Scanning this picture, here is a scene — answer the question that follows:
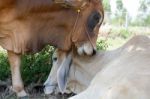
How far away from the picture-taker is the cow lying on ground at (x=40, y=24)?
4.30 metres

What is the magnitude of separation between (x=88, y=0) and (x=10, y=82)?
137cm

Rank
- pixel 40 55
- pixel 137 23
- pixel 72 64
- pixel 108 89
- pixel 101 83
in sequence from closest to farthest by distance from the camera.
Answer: pixel 108 89 → pixel 101 83 → pixel 72 64 → pixel 40 55 → pixel 137 23

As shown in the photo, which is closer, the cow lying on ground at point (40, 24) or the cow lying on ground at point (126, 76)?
the cow lying on ground at point (126, 76)

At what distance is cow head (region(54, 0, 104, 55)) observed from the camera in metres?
4.21

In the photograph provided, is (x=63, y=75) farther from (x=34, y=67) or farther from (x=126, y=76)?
(x=126, y=76)

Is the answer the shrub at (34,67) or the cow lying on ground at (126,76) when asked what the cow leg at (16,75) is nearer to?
the shrub at (34,67)

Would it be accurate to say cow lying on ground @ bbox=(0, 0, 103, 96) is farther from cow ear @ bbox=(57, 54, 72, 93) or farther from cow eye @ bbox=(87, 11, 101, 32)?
cow ear @ bbox=(57, 54, 72, 93)

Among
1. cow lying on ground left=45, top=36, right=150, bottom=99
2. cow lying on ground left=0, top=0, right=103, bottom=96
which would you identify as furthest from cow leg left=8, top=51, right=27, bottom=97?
cow lying on ground left=45, top=36, right=150, bottom=99

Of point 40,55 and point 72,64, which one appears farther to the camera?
point 40,55

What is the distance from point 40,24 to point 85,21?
1.60 ft

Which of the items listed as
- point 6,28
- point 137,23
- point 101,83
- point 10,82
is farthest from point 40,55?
point 137,23

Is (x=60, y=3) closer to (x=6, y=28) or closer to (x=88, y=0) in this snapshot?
(x=88, y=0)

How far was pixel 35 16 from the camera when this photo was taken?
4.48m

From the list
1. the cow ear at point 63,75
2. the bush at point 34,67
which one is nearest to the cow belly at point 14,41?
the bush at point 34,67
